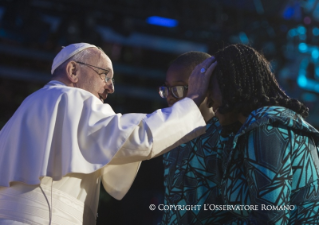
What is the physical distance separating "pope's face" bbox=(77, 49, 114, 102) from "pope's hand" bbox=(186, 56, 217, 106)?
68cm

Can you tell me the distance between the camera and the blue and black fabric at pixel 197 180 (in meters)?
2.38

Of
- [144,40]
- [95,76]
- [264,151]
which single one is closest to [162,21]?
[144,40]

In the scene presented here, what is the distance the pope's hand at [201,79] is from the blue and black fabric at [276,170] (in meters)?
0.39

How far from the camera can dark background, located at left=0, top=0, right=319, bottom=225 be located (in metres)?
6.07

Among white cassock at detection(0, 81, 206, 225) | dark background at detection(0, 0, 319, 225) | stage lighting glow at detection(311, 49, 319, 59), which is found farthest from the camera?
stage lighting glow at detection(311, 49, 319, 59)

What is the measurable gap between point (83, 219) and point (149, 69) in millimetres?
6407

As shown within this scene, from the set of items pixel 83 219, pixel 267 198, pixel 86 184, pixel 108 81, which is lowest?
pixel 83 219

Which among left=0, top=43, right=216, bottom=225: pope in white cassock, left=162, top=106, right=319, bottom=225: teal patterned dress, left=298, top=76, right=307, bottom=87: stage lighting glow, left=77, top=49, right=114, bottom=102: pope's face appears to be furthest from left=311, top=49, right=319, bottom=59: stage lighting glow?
left=162, top=106, right=319, bottom=225: teal patterned dress

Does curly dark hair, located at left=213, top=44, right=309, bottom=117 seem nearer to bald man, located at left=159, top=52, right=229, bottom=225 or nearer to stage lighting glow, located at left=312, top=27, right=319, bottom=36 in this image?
bald man, located at left=159, top=52, right=229, bottom=225

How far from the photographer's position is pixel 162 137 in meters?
2.28

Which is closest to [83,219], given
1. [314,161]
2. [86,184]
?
[86,184]

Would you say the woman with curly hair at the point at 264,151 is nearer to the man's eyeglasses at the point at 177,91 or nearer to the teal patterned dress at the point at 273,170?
the teal patterned dress at the point at 273,170

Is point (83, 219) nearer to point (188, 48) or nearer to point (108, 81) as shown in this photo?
point (108, 81)

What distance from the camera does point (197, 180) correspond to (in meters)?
2.47
